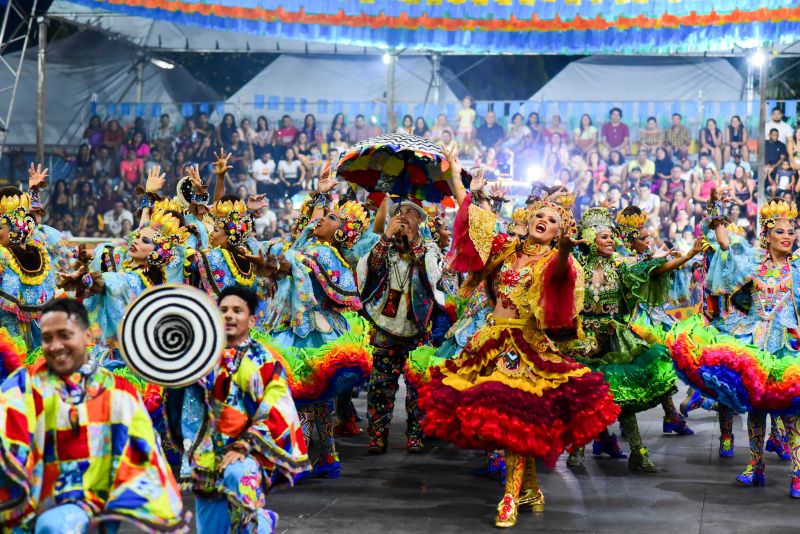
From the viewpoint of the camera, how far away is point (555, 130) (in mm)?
18297

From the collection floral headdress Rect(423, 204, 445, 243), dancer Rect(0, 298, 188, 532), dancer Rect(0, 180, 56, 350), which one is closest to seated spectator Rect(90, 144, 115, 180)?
floral headdress Rect(423, 204, 445, 243)

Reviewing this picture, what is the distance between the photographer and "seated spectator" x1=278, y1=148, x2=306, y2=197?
18.9m

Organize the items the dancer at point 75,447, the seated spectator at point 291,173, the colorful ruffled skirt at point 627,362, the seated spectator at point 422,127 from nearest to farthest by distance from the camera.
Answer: the dancer at point 75,447 → the colorful ruffled skirt at point 627,362 → the seated spectator at point 422,127 → the seated spectator at point 291,173

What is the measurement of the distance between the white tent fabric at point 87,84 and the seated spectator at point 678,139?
765 cm

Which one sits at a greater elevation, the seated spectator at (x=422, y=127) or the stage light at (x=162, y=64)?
the stage light at (x=162, y=64)

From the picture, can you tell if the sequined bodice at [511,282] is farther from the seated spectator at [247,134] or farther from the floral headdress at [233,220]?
the seated spectator at [247,134]

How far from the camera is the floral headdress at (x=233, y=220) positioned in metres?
7.69

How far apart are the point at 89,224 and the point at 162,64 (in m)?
2.98

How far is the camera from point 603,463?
28.1ft

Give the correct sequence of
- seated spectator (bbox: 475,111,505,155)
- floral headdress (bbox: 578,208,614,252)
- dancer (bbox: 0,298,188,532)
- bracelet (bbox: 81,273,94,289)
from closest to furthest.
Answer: dancer (bbox: 0,298,188,532)
bracelet (bbox: 81,273,94,289)
floral headdress (bbox: 578,208,614,252)
seated spectator (bbox: 475,111,505,155)

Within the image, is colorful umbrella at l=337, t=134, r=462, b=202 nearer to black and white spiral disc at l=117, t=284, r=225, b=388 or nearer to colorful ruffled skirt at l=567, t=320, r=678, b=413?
colorful ruffled skirt at l=567, t=320, r=678, b=413

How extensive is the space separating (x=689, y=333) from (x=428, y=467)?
2.06 m

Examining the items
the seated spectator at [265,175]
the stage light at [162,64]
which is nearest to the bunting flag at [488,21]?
the seated spectator at [265,175]

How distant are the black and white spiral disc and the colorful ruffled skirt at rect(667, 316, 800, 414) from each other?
369 cm
